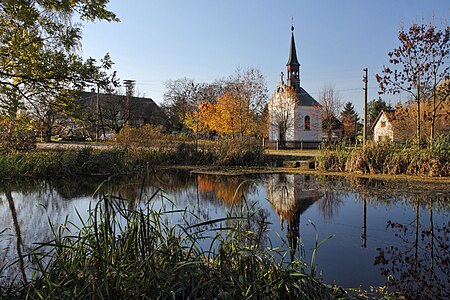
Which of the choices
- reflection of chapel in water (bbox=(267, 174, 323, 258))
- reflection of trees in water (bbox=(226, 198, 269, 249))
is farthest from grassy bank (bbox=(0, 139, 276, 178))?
reflection of trees in water (bbox=(226, 198, 269, 249))

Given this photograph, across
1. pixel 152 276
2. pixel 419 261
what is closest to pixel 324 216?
pixel 419 261

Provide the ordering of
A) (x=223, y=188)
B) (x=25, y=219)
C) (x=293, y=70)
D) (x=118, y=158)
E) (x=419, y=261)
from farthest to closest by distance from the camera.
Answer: (x=293, y=70)
(x=118, y=158)
(x=223, y=188)
(x=25, y=219)
(x=419, y=261)

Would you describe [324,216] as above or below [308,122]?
below

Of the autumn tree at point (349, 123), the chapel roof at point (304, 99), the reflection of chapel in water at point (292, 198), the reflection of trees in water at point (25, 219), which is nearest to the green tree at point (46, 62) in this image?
the reflection of trees in water at point (25, 219)

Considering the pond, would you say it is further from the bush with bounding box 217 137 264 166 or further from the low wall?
the low wall

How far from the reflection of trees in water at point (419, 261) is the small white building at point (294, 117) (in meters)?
33.5

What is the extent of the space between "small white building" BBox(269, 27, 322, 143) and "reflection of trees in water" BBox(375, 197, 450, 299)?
3346 cm

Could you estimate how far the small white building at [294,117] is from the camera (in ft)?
132

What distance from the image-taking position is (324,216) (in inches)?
316

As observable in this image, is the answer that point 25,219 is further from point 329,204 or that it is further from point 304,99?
point 304,99

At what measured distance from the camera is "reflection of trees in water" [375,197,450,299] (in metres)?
4.23

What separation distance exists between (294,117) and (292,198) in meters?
31.0

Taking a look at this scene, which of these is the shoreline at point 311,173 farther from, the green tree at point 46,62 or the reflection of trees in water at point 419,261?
the green tree at point 46,62

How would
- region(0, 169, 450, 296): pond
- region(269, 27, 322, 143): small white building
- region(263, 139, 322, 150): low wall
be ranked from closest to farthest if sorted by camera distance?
region(0, 169, 450, 296): pond < region(263, 139, 322, 150): low wall < region(269, 27, 322, 143): small white building
